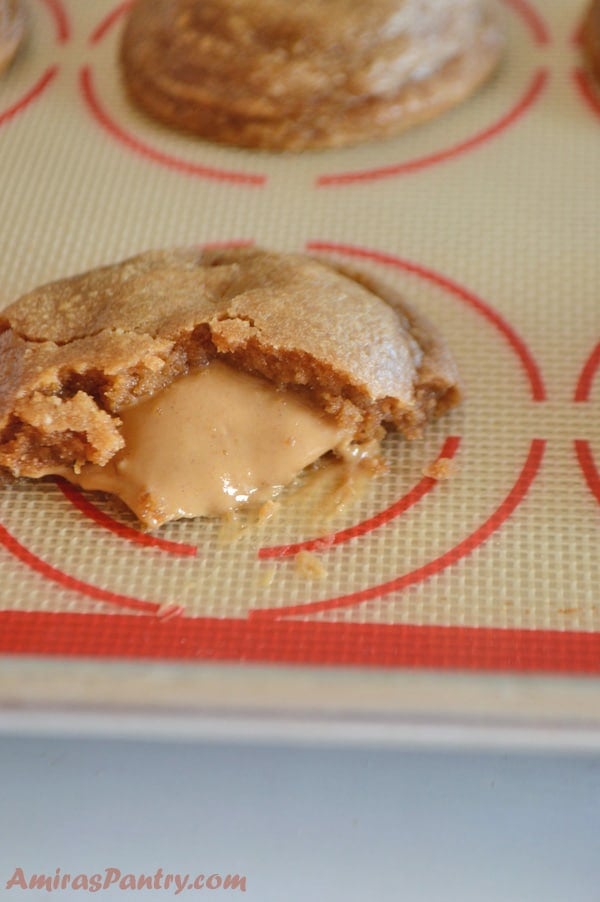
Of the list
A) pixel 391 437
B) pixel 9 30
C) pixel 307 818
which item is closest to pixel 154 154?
pixel 9 30

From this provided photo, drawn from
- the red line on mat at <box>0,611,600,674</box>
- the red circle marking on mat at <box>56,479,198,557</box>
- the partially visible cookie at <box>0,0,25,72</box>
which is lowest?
the red line on mat at <box>0,611,600,674</box>

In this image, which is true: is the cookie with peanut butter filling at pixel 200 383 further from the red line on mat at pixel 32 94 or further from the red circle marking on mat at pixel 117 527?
the red line on mat at pixel 32 94

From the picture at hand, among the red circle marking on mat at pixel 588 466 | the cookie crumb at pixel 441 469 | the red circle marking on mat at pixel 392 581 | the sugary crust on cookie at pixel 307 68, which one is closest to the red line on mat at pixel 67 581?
the red circle marking on mat at pixel 392 581

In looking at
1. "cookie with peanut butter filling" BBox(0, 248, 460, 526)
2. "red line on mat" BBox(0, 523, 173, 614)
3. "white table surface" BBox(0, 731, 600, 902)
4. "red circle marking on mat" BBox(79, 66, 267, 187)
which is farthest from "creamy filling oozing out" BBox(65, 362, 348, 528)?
"red circle marking on mat" BBox(79, 66, 267, 187)

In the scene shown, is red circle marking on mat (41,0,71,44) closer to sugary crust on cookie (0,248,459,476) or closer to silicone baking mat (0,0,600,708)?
silicone baking mat (0,0,600,708)

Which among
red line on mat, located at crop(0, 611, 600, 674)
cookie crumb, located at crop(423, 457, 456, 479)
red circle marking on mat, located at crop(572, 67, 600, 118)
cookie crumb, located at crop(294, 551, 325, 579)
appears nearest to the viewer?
red line on mat, located at crop(0, 611, 600, 674)

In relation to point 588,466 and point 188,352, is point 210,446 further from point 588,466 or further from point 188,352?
point 588,466

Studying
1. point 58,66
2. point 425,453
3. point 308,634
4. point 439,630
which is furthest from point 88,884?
point 58,66
